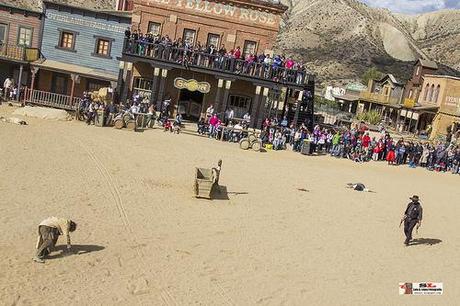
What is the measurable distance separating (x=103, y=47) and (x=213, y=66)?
7.56m

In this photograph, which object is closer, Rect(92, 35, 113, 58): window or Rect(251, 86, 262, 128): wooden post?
Rect(251, 86, 262, 128): wooden post

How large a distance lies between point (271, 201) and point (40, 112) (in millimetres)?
14692

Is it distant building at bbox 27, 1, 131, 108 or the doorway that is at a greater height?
distant building at bbox 27, 1, 131, 108

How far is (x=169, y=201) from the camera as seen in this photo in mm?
15039

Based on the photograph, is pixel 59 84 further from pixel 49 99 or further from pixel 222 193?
pixel 222 193

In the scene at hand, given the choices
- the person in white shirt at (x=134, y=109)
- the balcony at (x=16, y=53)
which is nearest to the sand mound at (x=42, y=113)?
the person in white shirt at (x=134, y=109)

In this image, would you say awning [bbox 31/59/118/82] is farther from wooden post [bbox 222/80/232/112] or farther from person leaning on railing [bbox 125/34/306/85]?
wooden post [bbox 222/80/232/112]

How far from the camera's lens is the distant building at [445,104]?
50.8m

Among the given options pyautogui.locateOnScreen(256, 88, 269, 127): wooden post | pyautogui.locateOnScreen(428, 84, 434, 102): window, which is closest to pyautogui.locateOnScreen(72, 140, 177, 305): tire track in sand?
pyautogui.locateOnScreen(256, 88, 269, 127): wooden post

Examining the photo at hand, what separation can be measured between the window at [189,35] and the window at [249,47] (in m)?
3.13

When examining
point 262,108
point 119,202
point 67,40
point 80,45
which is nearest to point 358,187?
point 119,202

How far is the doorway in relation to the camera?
31734 mm

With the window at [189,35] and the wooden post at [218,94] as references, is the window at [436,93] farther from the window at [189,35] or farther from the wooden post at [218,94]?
the wooden post at [218,94]

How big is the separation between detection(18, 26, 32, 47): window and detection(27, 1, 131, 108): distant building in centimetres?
94
